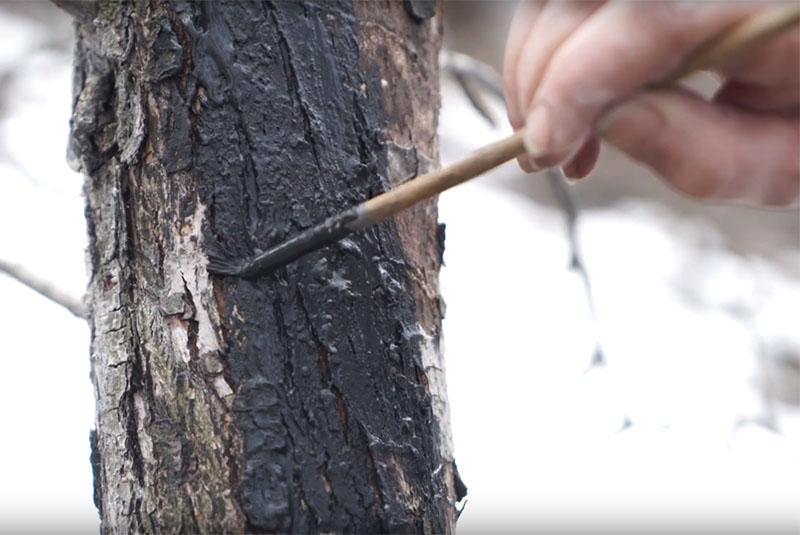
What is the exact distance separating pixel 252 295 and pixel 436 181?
18cm

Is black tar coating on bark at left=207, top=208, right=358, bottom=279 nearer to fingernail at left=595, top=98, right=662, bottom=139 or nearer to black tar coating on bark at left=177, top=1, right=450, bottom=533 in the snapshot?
black tar coating on bark at left=177, top=1, right=450, bottom=533

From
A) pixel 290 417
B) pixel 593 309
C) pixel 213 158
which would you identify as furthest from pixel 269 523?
pixel 593 309

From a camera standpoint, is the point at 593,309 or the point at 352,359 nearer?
the point at 352,359

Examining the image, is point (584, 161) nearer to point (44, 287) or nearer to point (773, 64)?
point (773, 64)

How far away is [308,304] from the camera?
0.69m

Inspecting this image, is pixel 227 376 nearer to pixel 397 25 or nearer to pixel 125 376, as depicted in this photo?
pixel 125 376

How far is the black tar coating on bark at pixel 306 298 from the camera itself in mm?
673

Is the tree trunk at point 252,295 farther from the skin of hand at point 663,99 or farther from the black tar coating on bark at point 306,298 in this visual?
the skin of hand at point 663,99

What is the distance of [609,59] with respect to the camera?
48cm

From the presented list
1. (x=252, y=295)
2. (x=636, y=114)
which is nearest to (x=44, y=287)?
(x=252, y=295)

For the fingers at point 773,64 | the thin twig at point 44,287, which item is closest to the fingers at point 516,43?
the fingers at point 773,64

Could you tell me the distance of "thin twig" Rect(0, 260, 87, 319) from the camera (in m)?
0.95

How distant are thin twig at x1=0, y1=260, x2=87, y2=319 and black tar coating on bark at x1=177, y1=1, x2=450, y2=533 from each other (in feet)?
0.96

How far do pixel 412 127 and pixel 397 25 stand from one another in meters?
0.09
